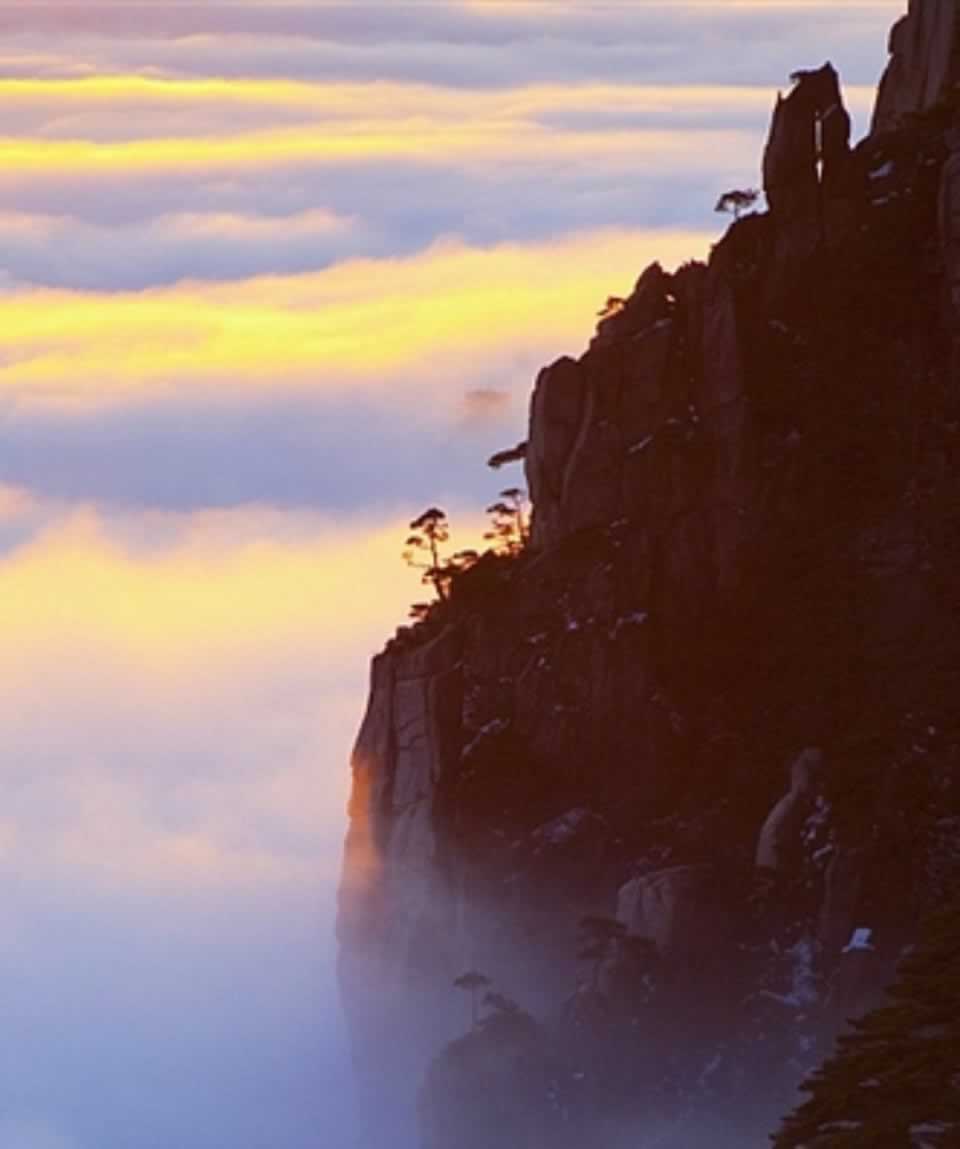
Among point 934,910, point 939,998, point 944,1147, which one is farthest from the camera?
point 934,910

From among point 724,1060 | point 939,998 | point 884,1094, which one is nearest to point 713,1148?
point 724,1060

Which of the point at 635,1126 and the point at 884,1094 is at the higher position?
the point at 635,1126

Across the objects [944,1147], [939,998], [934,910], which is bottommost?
[944,1147]

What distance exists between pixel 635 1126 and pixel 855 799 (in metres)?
18.5

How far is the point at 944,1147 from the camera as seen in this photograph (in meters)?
128

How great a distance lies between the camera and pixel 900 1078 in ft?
458

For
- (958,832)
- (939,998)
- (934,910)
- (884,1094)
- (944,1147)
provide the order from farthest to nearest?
(958,832), (934,910), (939,998), (884,1094), (944,1147)

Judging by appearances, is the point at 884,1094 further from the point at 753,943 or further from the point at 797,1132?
the point at 753,943

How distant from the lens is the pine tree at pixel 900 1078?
134 meters

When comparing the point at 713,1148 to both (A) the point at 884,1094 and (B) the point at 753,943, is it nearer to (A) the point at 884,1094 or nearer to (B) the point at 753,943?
(B) the point at 753,943

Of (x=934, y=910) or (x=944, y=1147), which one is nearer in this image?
(x=944, y=1147)

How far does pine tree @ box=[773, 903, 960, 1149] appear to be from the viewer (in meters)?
134

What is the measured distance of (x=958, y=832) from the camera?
19825 centimetres

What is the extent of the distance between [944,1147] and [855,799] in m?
71.5
